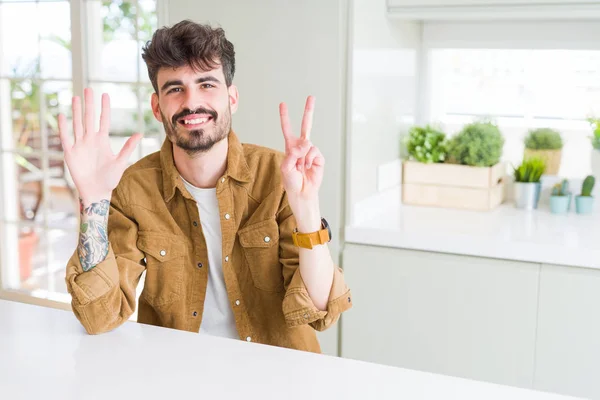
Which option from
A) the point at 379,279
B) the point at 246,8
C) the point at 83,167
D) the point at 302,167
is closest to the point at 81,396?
the point at 83,167

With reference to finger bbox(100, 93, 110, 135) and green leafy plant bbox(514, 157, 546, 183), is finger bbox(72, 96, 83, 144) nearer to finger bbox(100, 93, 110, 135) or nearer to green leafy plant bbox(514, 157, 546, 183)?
finger bbox(100, 93, 110, 135)

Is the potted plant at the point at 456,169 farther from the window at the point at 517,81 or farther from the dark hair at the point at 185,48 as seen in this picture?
the dark hair at the point at 185,48

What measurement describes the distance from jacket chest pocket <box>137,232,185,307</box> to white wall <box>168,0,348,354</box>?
86cm

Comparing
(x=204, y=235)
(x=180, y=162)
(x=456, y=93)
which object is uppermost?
(x=456, y=93)

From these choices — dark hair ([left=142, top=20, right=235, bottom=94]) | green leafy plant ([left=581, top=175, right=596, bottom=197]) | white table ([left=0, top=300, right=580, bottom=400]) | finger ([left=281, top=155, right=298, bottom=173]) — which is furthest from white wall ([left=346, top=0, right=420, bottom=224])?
white table ([left=0, top=300, right=580, bottom=400])

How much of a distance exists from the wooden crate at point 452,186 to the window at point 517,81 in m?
0.27

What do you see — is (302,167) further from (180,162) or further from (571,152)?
(571,152)

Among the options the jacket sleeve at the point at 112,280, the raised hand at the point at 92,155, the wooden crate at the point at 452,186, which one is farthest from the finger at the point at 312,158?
the wooden crate at the point at 452,186

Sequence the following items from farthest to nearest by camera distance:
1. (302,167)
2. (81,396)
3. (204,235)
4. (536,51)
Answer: (536,51)
(204,235)
(302,167)
(81,396)

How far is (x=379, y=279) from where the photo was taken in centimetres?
247

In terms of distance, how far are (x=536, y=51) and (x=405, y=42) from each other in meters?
0.53

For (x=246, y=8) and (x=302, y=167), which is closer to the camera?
(x=302, y=167)

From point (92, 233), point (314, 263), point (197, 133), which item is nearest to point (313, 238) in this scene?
point (314, 263)

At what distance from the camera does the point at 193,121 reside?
1.66 meters
